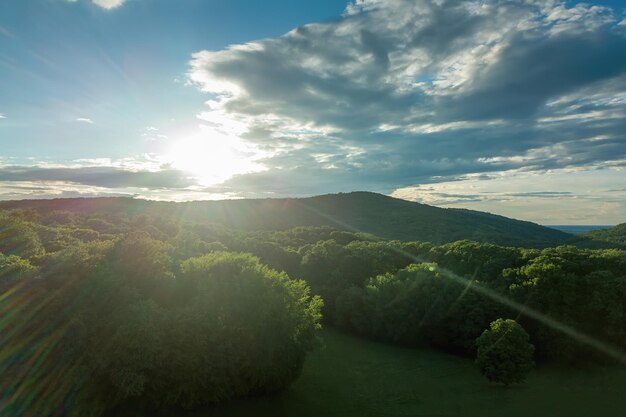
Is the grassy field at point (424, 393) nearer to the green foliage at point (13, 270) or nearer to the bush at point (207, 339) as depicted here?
the bush at point (207, 339)

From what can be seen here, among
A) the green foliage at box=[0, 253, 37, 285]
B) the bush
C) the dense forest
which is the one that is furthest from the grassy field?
the green foliage at box=[0, 253, 37, 285]

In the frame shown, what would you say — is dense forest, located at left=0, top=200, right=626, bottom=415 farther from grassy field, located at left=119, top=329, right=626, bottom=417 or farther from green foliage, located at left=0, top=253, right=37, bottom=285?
grassy field, located at left=119, top=329, right=626, bottom=417

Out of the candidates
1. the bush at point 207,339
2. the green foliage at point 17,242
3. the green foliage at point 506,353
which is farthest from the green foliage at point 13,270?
the green foliage at point 506,353

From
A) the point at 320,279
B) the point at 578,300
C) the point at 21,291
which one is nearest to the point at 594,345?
the point at 578,300

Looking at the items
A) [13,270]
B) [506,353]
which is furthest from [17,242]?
[506,353]

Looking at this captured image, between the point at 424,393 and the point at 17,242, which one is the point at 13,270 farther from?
the point at 424,393

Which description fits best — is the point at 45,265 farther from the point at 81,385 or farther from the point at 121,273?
the point at 81,385

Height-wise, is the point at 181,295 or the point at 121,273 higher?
the point at 121,273
